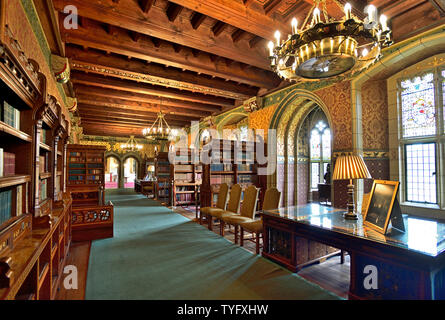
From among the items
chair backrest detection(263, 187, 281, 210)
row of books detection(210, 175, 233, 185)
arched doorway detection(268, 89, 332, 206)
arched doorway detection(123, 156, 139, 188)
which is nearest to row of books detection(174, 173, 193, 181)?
row of books detection(210, 175, 233, 185)

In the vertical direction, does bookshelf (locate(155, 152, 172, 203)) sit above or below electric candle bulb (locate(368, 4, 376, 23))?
below

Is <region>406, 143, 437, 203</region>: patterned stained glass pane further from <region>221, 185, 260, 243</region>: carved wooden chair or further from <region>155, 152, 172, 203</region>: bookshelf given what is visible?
<region>155, 152, 172, 203</region>: bookshelf

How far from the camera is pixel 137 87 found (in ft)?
21.3

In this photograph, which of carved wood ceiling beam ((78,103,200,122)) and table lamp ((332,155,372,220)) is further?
carved wood ceiling beam ((78,103,200,122))

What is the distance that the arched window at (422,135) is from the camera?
457 cm

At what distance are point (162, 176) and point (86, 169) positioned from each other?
3508 millimetres

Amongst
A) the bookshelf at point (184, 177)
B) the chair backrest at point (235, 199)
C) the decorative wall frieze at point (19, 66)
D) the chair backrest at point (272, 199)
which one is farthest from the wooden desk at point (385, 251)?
the bookshelf at point (184, 177)

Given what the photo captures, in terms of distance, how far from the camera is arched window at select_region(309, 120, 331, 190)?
919cm

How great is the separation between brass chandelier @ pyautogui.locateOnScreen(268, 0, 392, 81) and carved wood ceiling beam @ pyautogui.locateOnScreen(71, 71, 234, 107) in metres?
4.89

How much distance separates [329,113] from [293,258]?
364cm

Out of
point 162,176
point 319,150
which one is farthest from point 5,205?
point 319,150

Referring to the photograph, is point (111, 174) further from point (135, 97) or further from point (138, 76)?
point (138, 76)

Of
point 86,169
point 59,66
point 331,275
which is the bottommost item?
point 331,275
